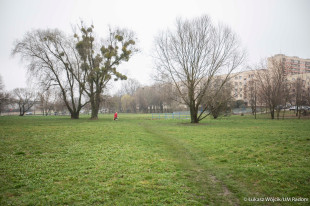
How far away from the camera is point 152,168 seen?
6.77 meters

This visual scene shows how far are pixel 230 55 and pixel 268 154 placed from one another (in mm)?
17956

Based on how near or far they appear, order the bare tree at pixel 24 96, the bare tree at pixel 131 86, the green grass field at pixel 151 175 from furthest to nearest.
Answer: the bare tree at pixel 131 86 < the bare tree at pixel 24 96 < the green grass field at pixel 151 175

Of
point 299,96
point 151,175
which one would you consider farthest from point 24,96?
point 299,96

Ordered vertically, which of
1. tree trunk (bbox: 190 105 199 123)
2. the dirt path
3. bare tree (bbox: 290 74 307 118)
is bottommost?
Answer: the dirt path

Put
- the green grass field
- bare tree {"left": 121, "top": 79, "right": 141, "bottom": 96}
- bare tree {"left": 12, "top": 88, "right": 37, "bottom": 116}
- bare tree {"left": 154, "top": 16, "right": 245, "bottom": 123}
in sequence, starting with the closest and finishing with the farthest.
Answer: the green grass field, bare tree {"left": 154, "top": 16, "right": 245, "bottom": 123}, bare tree {"left": 12, "top": 88, "right": 37, "bottom": 116}, bare tree {"left": 121, "top": 79, "right": 141, "bottom": 96}

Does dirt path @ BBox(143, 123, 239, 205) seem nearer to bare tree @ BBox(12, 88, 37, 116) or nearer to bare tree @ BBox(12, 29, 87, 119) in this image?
bare tree @ BBox(12, 29, 87, 119)

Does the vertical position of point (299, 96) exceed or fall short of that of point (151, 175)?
it exceeds it

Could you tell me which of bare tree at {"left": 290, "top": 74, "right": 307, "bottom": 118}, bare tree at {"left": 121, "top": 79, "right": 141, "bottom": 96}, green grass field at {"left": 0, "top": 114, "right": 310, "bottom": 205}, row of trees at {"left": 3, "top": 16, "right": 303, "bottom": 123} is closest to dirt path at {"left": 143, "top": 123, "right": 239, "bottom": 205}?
green grass field at {"left": 0, "top": 114, "right": 310, "bottom": 205}

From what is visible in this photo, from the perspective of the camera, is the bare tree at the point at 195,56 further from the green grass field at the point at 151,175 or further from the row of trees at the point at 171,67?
the green grass field at the point at 151,175

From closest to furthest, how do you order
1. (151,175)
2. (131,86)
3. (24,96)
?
(151,175) → (24,96) → (131,86)

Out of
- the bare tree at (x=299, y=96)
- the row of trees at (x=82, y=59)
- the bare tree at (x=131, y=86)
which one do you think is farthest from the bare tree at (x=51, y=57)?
the bare tree at (x=131, y=86)

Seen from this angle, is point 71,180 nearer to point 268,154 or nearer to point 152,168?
point 152,168

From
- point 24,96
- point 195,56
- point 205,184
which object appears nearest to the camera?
point 205,184

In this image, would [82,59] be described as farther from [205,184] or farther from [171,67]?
[205,184]
